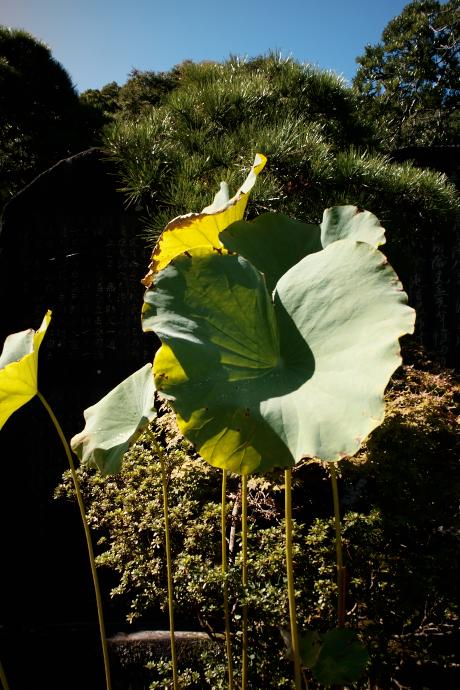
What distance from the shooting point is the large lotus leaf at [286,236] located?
109cm

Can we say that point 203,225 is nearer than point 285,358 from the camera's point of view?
No

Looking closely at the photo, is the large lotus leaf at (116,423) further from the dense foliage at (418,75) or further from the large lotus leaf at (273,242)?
the dense foliage at (418,75)

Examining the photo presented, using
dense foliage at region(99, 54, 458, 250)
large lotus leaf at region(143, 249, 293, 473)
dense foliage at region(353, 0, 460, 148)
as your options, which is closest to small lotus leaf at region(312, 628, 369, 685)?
large lotus leaf at region(143, 249, 293, 473)

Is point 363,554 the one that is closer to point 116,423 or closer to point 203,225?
point 116,423

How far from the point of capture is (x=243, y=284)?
937 mm

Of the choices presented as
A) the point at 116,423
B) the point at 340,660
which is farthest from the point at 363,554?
the point at 116,423

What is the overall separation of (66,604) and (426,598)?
2468 mm

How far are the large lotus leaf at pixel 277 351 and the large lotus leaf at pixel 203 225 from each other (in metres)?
0.19

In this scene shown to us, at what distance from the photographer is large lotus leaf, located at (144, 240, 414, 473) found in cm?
78

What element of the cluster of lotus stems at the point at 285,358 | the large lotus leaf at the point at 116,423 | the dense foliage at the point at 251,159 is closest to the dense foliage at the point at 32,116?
the dense foliage at the point at 251,159

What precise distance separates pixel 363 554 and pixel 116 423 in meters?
0.88

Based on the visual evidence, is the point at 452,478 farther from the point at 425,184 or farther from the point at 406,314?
the point at 425,184

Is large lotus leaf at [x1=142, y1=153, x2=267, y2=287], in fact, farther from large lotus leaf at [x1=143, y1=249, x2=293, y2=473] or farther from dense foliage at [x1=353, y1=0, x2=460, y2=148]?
dense foliage at [x1=353, y1=0, x2=460, y2=148]

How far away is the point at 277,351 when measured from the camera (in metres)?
0.91
